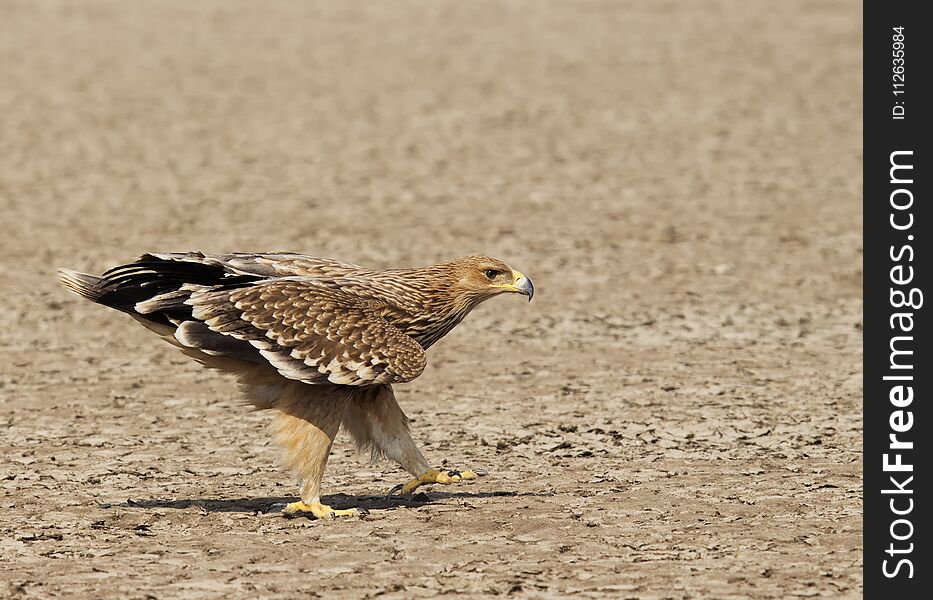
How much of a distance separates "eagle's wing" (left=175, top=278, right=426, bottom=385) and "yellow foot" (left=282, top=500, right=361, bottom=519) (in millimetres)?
659

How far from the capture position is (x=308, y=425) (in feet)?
23.7

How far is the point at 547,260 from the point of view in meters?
13.9

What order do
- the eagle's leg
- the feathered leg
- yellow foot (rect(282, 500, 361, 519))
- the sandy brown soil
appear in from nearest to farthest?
the sandy brown soil, the eagle's leg, yellow foot (rect(282, 500, 361, 519)), the feathered leg

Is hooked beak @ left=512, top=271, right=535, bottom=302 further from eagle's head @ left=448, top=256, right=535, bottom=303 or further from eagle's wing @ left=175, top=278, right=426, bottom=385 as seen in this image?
eagle's wing @ left=175, top=278, right=426, bottom=385

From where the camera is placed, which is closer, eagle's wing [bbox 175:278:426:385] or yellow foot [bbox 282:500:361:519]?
eagle's wing [bbox 175:278:426:385]

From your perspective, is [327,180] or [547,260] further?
[327,180]

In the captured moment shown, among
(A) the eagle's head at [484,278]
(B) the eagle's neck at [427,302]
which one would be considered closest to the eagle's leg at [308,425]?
(B) the eagle's neck at [427,302]

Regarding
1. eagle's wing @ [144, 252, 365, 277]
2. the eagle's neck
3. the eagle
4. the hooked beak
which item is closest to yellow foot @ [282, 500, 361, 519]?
the eagle

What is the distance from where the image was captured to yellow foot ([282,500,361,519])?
7.32 meters

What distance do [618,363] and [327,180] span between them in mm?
7309

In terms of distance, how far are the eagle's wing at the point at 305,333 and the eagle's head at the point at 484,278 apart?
0.48 metres

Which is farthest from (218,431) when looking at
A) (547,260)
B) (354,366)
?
(547,260)

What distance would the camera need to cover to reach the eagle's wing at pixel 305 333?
7012 millimetres
